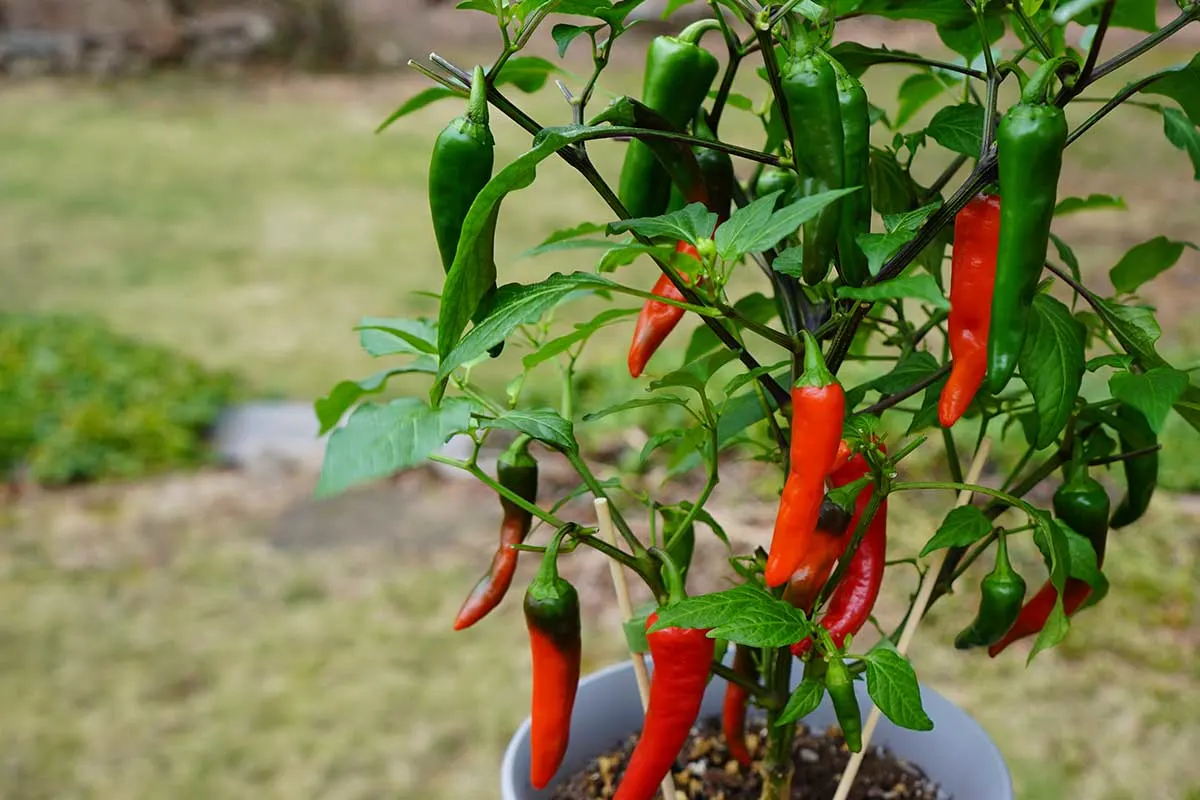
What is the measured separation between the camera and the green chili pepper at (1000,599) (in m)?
0.84

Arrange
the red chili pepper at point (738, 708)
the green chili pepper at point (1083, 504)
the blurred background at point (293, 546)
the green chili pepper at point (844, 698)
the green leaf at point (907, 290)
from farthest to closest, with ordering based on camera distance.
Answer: the blurred background at point (293, 546) < the red chili pepper at point (738, 708) < the green chili pepper at point (1083, 504) < the green chili pepper at point (844, 698) < the green leaf at point (907, 290)

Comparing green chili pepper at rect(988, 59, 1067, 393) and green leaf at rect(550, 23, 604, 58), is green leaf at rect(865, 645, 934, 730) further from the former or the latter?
green leaf at rect(550, 23, 604, 58)

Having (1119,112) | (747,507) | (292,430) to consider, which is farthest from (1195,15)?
(1119,112)

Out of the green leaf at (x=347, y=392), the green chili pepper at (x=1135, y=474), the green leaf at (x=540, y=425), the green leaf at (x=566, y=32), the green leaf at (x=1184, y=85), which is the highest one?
the green leaf at (x=1184, y=85)

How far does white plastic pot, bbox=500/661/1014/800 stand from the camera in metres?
0.95

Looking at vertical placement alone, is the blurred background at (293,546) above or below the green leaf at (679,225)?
below

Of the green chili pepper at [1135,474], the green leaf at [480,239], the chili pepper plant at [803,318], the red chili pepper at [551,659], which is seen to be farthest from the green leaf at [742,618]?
the green chili pepper at [1135,474]

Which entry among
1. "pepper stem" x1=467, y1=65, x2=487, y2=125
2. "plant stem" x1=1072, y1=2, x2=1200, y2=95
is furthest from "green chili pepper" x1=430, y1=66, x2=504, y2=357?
"plant stem" x1=1072, y1=2, x2=1200, y2=95

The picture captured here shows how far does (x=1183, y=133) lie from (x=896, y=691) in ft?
1.38

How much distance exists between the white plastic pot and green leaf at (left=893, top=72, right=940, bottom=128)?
0.48 meters

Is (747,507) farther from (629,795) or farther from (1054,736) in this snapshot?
(629,795)

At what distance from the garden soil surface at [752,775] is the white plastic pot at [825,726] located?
1cm

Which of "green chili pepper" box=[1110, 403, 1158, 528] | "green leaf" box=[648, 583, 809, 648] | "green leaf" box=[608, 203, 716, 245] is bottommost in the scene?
"green leaf" box=[648, 583, 809, 648]

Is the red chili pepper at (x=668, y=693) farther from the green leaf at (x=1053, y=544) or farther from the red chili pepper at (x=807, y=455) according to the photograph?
the green leaf at (x=1053, y=544)
